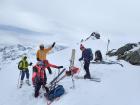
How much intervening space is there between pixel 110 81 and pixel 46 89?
4.30 meters

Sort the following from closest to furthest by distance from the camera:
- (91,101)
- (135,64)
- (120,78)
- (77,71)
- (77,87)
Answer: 1. (91,101)
2. (77,87)
3. (120,78)
4. (77,71)
5. (135,64)

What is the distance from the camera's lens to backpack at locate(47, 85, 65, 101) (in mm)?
22845

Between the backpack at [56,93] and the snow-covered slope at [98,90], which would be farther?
the backpack at [56,93]

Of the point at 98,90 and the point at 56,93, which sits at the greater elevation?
the point at 98,90

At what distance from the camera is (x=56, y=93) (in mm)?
22875

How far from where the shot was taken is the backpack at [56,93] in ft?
75.0

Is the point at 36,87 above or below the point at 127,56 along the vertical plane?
below

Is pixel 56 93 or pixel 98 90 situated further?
pixel 56 93

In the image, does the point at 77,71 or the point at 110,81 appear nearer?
the point at 110,81

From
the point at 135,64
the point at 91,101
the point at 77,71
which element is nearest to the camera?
the point at 91,101

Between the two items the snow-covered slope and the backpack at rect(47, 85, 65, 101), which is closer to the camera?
the snow-covered slope

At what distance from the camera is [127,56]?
1299 inches

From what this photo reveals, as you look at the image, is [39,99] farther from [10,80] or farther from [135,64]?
[135,64]

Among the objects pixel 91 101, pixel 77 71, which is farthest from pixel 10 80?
pixel 91 101
